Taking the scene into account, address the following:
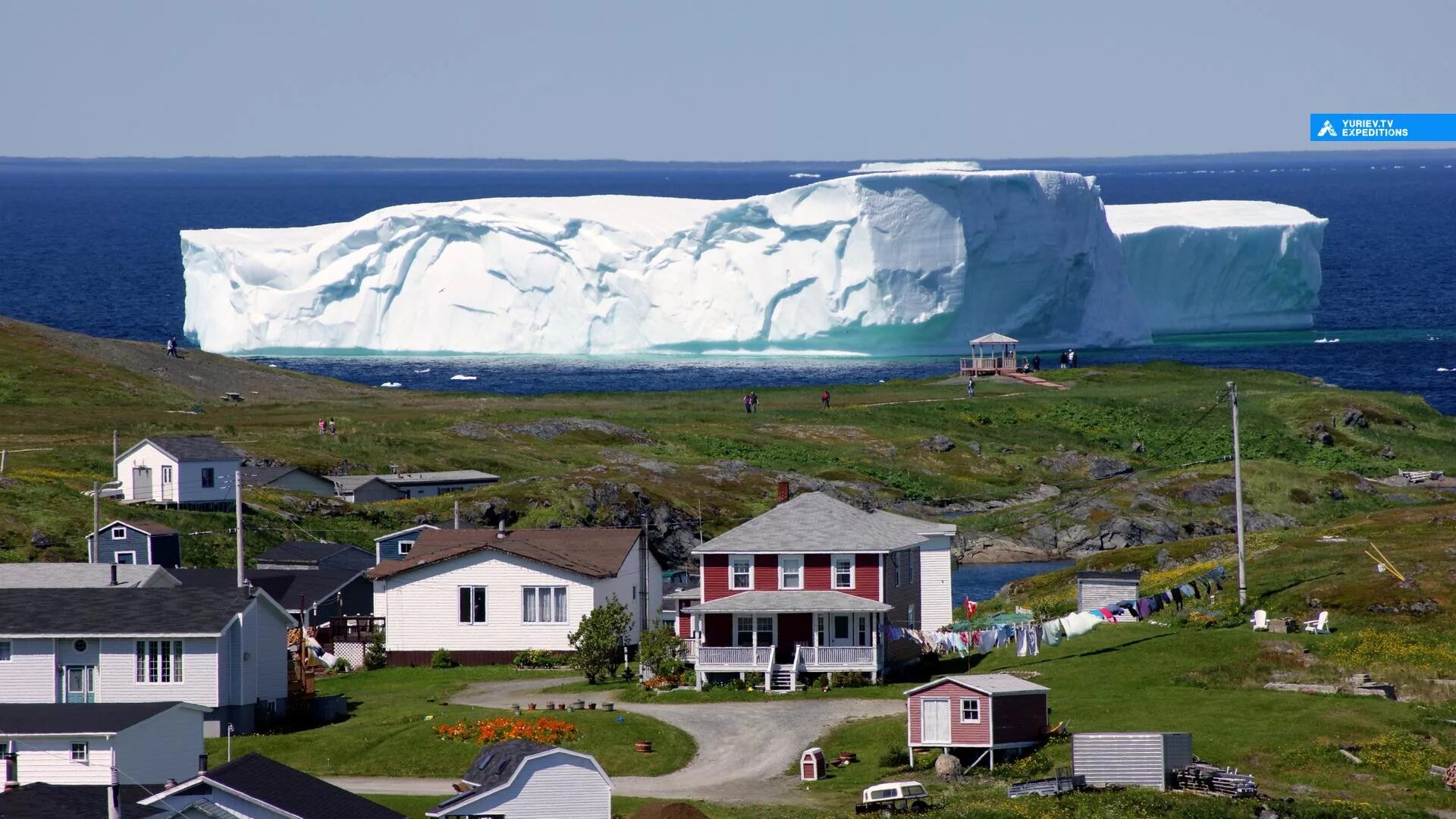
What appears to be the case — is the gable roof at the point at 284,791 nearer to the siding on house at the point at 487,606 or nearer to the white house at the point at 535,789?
the white house at the point at 535,789

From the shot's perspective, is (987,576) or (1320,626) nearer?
(1320,626)

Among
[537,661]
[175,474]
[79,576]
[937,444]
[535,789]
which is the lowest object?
[537,661]

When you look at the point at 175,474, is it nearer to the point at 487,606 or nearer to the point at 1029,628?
the point at 487,606

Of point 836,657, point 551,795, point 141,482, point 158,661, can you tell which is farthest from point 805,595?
point 141,482

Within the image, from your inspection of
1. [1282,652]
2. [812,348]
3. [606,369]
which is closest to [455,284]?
[606,369]

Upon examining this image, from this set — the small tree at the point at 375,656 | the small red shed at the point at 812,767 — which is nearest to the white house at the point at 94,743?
the small red shed at the point at 812,767

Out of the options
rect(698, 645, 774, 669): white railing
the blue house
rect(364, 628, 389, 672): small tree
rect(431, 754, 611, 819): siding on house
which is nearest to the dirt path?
rect(698, 645, 774, 669): white railing

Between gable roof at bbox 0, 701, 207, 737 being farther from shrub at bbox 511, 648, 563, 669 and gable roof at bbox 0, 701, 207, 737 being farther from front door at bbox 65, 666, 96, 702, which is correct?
shrub at bbox 511, 648, 563, 669
